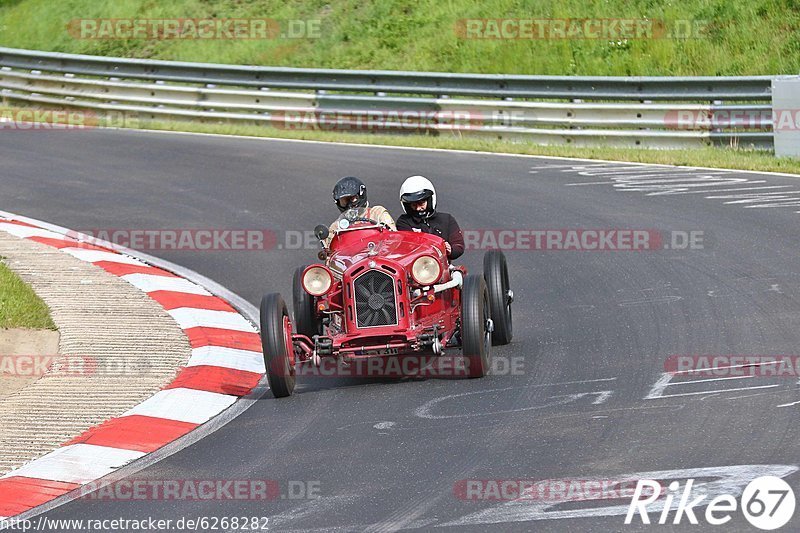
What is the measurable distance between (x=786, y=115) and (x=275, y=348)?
34.5 ft

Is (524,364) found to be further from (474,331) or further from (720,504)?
(720,504)

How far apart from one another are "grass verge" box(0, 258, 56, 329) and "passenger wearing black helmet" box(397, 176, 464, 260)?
312cm

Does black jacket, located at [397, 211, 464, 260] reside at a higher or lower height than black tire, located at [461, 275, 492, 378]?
higher

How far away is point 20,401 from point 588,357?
13.0 ft

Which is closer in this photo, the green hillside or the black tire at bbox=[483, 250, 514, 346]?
the black tire at bbox=[483, 250, 514, 346]

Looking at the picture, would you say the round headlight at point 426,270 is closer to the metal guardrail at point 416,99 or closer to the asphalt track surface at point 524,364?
the asphalt track surface at point 524,364

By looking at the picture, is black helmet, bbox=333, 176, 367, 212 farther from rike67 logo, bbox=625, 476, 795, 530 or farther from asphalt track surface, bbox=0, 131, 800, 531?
rike67 logo, bbox=625, 476, 795, 530

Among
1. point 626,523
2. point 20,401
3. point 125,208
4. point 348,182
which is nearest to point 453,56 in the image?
point 125,208

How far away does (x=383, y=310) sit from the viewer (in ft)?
29.1

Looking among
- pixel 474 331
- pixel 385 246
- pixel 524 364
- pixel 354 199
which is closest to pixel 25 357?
pixel 354 199

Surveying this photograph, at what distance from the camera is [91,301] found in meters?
11.4

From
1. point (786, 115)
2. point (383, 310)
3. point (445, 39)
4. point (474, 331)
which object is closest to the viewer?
point (474, 331)

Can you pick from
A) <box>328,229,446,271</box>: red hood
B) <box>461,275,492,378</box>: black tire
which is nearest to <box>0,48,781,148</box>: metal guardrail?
<box>328,229,446,271</box>: red hood

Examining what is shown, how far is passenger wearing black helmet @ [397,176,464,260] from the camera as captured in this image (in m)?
9.91
